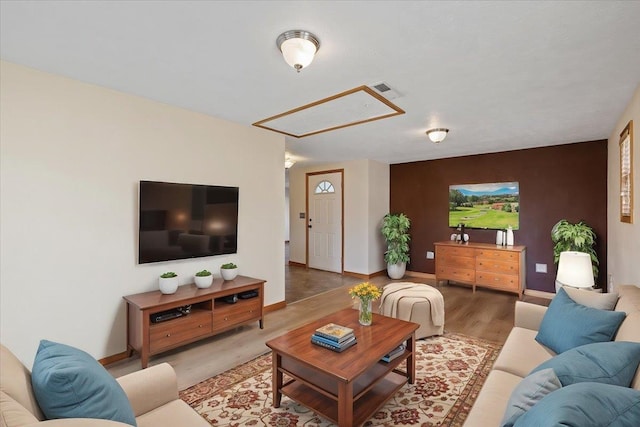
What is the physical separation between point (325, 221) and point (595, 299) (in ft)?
16.2

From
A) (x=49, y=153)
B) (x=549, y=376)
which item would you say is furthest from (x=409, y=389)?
(x=49, y=153)

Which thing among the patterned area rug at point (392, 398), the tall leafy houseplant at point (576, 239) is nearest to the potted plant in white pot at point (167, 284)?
the patterned area rug at point (392, 398)

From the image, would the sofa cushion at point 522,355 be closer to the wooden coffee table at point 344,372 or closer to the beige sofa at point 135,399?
the wooden coffee table at point 344,372

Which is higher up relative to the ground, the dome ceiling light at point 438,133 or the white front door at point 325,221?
the dome ceiling light at point 438,133

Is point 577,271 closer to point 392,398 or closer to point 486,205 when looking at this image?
point 392,398

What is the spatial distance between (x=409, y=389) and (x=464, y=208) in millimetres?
4077

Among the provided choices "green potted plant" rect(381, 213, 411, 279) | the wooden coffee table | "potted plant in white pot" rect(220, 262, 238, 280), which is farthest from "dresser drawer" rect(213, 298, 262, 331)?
"green potted plant" rect(381, 213, 411, 279)

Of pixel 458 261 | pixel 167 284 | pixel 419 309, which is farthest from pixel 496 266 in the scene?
pixel 167 284

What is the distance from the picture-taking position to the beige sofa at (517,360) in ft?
4.55

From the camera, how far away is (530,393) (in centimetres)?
112

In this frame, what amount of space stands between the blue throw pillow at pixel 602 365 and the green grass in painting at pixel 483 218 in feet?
13.9

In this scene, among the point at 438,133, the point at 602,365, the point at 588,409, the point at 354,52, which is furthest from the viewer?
the point at 438,133

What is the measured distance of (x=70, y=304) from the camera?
8.29 ft

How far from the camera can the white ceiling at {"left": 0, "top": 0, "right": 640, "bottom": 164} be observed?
163 cm
